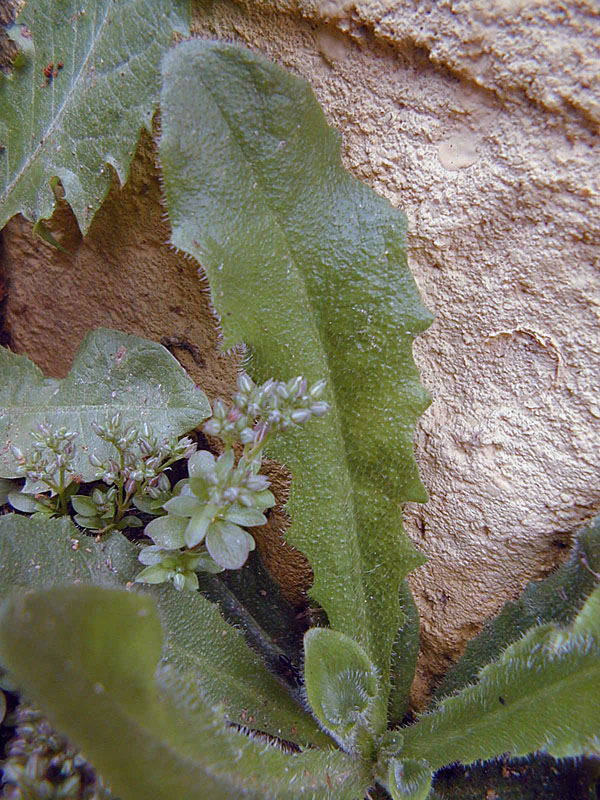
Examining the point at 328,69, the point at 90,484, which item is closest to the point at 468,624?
the point at 90,484

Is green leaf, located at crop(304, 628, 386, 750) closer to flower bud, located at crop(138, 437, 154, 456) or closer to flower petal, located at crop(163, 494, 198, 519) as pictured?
flower petal, located at crop(163, 494, 198, 519)

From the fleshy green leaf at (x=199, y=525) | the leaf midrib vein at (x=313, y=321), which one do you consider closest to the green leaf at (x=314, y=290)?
the leaf midrib vein at (x=313, y=321)

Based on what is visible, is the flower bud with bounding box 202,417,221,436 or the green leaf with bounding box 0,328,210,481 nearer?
the flower bud with bounding box 202,417,221,436

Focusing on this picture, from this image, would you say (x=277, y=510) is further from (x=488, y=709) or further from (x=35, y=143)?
(x=35, y=143)

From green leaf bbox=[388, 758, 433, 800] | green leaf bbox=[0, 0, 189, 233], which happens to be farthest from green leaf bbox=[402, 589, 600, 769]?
green leaf bbox=[0, 0, 189, 233]

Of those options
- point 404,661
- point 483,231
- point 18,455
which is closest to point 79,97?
point 18,455

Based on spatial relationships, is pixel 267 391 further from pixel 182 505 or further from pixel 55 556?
pixel 55 556
